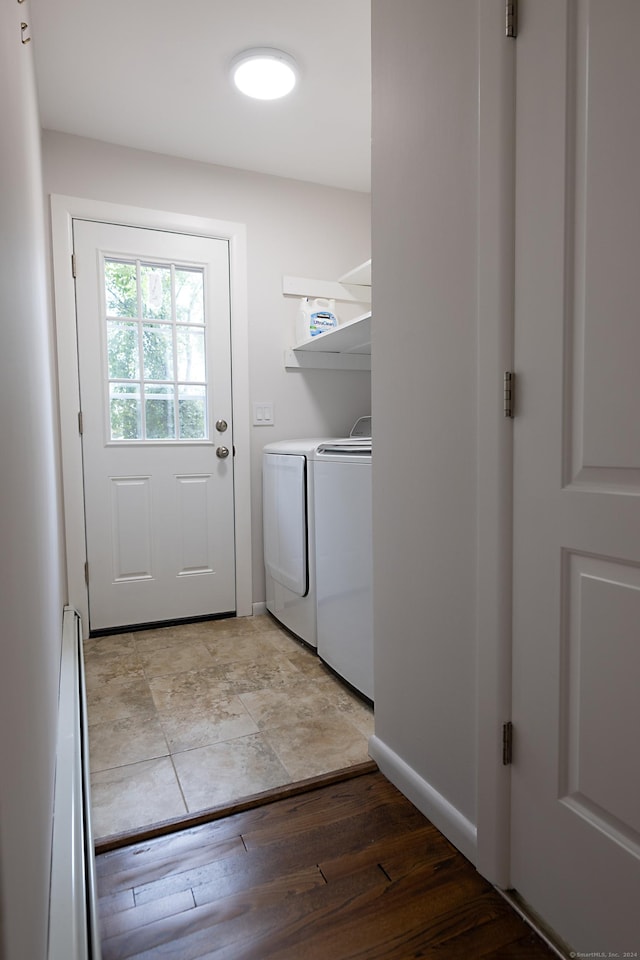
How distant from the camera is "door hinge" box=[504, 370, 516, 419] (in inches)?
40.8

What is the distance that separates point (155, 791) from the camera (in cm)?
146

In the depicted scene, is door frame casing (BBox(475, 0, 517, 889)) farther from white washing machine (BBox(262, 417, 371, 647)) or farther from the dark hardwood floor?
white washing machine (BBox(262, 417, 371, 647))

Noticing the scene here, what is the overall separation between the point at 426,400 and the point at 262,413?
1.79 metres

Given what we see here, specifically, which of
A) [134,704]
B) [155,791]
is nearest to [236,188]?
[134,704]

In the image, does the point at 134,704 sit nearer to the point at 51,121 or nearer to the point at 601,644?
the point at 601,644

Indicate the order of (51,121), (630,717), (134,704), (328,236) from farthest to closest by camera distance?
(328,236)
(51,121)
(134,704)
(630,717)

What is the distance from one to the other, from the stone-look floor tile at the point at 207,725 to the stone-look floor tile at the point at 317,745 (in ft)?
0.35

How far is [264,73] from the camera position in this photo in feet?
6.78

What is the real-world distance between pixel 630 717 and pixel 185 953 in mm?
899

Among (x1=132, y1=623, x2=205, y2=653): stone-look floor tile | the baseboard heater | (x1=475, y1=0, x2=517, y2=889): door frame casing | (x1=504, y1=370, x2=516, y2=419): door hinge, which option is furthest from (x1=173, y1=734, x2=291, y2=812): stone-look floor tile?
(x1=504, y1=370, x2=516, y2=419): door hinge

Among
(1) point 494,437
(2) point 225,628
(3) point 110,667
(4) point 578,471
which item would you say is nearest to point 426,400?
(1) point 494,437

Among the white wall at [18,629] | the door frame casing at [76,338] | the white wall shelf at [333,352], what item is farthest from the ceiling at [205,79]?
the white wall at [18,629]

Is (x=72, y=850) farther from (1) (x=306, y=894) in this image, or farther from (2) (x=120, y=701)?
(2) (x=120, y=701)

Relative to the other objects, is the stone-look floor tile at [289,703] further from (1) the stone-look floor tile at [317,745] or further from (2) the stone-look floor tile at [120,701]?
(2) the stone-look floor tile at [120,701]
